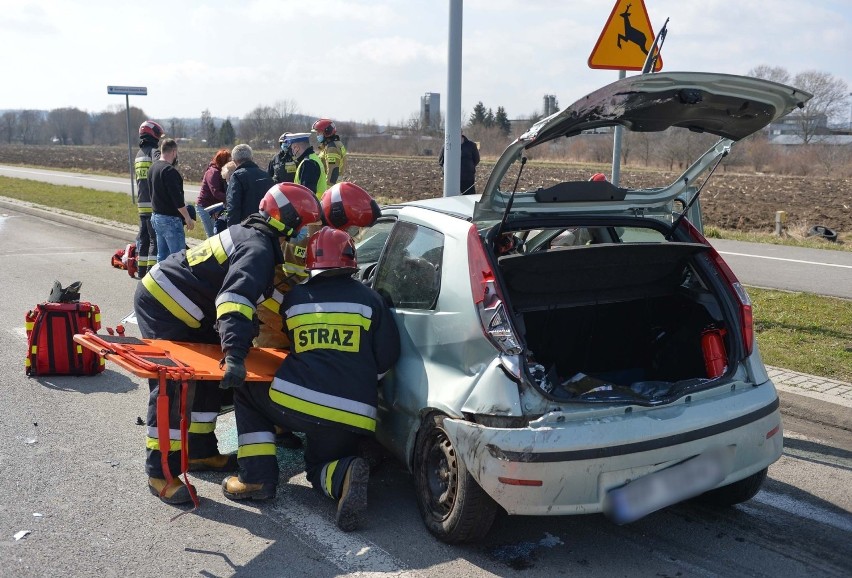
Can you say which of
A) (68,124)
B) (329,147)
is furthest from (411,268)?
(68,124)

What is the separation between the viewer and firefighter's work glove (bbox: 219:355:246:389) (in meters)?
3.97

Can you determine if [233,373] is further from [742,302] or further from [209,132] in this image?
[209,132]

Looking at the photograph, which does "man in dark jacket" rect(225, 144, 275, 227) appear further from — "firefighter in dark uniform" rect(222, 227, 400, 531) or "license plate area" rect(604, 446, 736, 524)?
"license plate area" rect(604, 446, 736, 524)

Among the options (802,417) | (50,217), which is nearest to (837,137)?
(50,217)

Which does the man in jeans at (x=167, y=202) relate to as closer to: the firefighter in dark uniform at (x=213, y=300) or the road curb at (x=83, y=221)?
the road curb at (x=83, y=221)

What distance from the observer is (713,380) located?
12.7 ft

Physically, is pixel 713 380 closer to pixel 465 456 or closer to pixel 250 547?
pixel 465 456

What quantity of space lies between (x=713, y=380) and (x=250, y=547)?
2.26 m

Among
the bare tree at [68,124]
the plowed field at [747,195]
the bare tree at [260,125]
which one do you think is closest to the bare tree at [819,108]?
the plowed field at [747,195]

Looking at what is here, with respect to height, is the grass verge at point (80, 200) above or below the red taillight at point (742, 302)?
below

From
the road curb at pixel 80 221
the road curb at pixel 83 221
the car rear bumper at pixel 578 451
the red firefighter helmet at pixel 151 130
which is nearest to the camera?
the car rear bumper at pixel 578 451

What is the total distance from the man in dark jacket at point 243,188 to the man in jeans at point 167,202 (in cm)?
79

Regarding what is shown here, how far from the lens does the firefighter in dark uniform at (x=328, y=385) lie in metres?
4.10

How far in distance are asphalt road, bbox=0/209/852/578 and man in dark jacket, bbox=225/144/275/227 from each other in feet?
13.0
